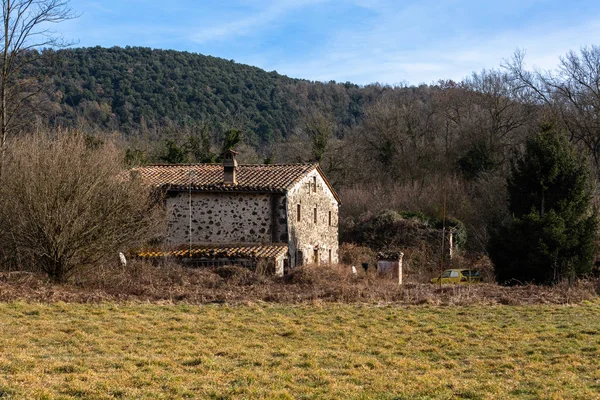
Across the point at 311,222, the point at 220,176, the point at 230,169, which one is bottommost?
the point at 311,222

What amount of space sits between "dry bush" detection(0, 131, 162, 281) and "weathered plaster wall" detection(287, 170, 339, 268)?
857 centimetres

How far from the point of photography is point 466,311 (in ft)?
54.6

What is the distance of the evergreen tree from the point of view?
947 inches

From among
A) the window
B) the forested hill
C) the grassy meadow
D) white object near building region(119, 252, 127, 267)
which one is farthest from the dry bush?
the forested hill

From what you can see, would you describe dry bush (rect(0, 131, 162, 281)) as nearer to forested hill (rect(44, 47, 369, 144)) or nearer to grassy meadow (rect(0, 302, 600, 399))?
grassy meadow (rect(0, 302, 600, 399))

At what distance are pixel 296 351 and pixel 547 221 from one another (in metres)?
15.8

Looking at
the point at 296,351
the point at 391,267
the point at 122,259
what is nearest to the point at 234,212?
the point at 122,259

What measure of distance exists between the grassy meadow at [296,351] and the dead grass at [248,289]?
1253 millimetres

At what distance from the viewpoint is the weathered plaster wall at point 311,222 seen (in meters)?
27.5

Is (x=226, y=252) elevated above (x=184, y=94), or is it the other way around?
(x=184, y=94)

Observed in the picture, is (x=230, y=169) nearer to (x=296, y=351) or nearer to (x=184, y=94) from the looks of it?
(x=296, y=351)

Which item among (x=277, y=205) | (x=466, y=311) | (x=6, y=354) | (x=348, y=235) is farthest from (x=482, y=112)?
(x=6, y=354)

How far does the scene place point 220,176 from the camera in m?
28.3

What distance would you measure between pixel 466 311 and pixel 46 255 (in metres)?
11.7
